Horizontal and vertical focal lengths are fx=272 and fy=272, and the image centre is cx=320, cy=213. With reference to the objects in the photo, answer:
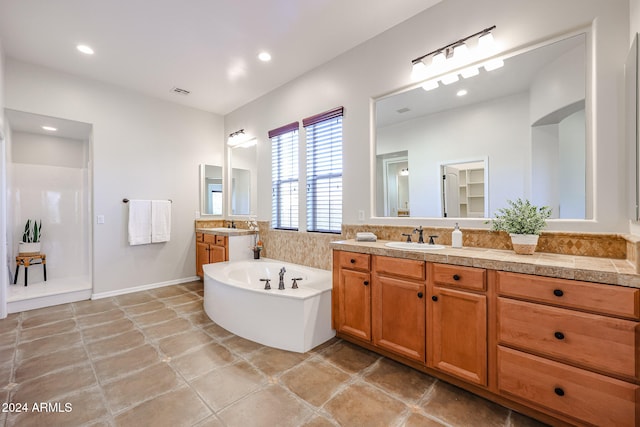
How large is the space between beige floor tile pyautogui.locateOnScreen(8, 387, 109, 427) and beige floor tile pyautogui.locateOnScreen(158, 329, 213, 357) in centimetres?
60

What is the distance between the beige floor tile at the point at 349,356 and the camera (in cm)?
214

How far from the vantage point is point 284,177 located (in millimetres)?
3900

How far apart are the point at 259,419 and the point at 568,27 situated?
10.3 ft

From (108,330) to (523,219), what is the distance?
12.5 feet

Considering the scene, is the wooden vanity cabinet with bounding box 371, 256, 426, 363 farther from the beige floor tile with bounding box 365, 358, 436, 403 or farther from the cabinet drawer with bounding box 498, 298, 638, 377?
the cabinet drawer with bounding box 498, 298, 638, 377

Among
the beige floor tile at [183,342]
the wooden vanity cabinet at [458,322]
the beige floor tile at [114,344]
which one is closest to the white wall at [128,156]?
the beige floor tile at [114,344]

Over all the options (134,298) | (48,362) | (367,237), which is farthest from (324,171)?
(134,298)

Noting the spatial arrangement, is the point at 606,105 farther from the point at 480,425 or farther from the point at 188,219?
the point at 188,219

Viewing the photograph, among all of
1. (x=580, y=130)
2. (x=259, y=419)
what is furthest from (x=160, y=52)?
(x=580, y=130)

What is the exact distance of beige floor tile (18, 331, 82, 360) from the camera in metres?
2.32

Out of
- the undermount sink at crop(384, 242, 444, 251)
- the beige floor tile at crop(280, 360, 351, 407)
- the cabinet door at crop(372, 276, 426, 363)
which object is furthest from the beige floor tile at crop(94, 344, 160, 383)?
the undermount sink at crop(384, 242, 444, 251)

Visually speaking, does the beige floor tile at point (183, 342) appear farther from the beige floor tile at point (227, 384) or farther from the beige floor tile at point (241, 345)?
the beige floor tile at point (227, 384)

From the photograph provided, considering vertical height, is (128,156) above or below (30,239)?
above

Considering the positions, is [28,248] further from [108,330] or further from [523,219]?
[523,219]
